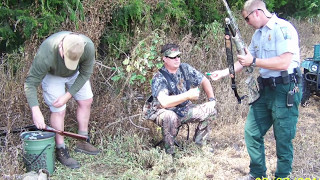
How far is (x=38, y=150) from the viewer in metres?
3.91

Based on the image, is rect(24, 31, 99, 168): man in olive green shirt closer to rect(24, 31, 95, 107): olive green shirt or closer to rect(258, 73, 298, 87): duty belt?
rect(24, 31, 95, 107): olive green shirt

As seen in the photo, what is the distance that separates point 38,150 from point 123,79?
2078mm

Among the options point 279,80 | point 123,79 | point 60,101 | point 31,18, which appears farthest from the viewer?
point 123,79

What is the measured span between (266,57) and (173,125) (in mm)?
1472

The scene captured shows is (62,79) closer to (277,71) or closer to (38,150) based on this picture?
(38,150)

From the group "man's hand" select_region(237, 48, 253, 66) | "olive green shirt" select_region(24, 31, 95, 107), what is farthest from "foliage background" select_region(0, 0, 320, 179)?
"man's hand" select_region(237, 48, 253, 66)

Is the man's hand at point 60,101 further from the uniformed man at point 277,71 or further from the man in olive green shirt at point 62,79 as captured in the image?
the uniformed man at point 277,71

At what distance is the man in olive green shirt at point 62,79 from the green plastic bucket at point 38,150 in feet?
0.50

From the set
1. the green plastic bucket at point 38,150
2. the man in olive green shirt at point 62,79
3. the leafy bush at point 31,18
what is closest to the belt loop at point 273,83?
the man in olive green shirt at point 62,79

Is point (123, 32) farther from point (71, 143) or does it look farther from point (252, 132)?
point (252, 132)

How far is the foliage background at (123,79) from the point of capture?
428 cm

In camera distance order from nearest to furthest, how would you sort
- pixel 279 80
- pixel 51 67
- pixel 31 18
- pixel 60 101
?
pixel 279 80 → pixel 51 67 → pixel 60 101 → pixel 31 18

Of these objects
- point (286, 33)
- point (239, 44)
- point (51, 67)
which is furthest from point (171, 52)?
point (286, 33)

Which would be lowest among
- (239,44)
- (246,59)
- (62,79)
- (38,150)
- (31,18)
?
(38,150)
